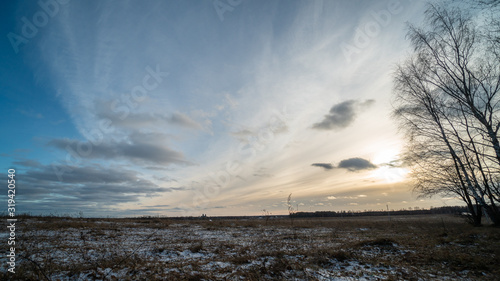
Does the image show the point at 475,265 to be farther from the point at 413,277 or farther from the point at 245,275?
the point at 245,275

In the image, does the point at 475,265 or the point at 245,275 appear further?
the point at 475,265

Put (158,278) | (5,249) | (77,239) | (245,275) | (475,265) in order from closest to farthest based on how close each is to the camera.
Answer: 1. (158,278)
2. (245,275)
3. (475,265)
4. (5,249)
5. (77,239)

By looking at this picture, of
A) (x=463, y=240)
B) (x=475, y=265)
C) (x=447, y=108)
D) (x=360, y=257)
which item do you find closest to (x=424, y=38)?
(x=447, y=108)

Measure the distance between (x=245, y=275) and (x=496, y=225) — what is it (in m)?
22.6

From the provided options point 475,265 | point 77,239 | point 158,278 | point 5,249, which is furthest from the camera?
point 77,239

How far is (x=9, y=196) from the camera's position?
24.2ft

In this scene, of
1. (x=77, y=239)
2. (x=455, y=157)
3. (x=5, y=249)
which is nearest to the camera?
(x=5, y=249)

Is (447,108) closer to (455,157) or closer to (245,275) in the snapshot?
(455,157)

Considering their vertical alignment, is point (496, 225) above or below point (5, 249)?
below

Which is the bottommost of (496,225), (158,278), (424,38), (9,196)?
(496,225)

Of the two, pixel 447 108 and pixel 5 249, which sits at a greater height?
pixel 447 108

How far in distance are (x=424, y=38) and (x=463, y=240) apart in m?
13.5

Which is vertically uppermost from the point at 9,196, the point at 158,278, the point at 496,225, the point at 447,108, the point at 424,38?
the point at 424,38

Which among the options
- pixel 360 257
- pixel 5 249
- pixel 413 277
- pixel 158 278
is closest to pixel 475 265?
pixel 413 277
